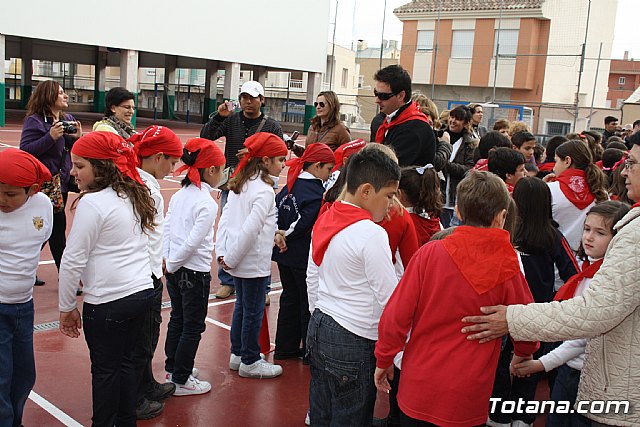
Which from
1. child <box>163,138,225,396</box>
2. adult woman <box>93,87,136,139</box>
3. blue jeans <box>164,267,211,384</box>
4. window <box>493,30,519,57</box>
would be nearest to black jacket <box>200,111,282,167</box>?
adult woman <box>93,87,136,139</box>

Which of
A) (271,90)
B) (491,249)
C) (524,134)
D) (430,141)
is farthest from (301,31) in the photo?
(491,249)

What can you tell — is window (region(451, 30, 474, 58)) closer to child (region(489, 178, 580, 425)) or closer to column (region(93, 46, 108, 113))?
column (region(93, 46, 108, 113))

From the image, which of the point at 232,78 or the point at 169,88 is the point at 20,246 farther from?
the point at 169,88

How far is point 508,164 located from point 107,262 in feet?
10.4

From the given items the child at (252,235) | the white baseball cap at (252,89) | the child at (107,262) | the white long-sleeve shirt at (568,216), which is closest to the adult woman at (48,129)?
the white baseball cap at (252,89)

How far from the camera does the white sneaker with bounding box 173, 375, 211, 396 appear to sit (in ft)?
13.9

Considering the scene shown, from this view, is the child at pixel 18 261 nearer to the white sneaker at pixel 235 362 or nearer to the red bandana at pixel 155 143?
the red bandana at pixel 155 143

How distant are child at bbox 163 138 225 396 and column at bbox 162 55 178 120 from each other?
32.0 m

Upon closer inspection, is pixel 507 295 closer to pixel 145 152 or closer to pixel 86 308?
pixel 86 308

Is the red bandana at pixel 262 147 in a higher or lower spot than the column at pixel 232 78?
lower

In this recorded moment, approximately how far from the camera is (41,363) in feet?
14.9

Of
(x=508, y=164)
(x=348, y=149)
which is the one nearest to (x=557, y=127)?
(x=508, y=164)

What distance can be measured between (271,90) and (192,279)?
121 feet

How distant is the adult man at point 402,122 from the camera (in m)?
4.32
